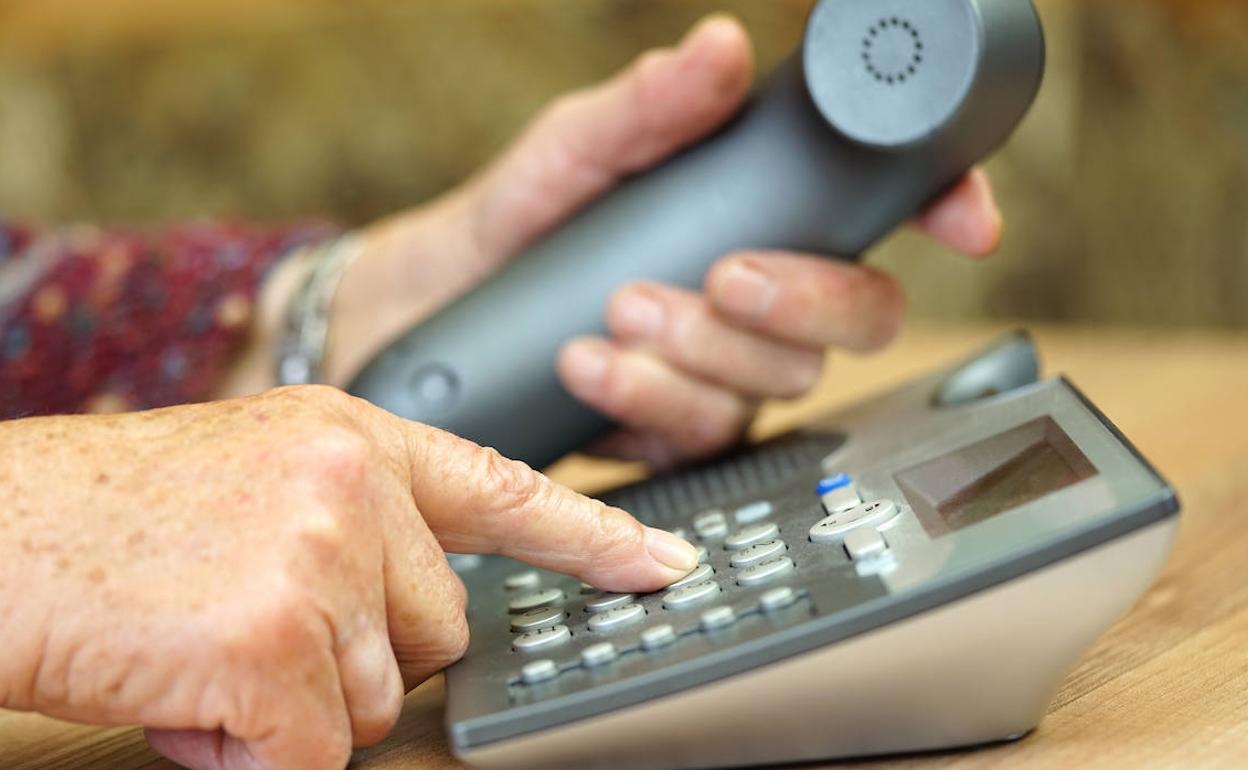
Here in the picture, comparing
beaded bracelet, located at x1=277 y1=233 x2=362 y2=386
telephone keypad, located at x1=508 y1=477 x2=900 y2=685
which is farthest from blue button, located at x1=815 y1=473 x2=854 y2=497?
beaded bracelet, located at x1=277 y1=233 x2=362 y2=386

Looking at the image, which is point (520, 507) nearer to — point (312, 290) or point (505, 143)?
point (312, 290)

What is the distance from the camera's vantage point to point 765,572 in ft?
1.23

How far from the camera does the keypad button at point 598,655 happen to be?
1.15ft

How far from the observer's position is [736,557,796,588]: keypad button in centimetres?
37

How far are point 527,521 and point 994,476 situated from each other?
139 mm

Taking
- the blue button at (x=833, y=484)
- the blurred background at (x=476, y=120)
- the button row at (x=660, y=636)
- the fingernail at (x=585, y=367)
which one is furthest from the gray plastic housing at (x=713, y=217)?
the blurred background at (x=476, y=120)

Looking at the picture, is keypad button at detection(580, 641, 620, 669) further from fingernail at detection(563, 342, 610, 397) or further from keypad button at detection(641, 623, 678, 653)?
fingernail at detection(563, 342, 610, 397)

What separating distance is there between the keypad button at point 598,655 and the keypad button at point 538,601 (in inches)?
2.8

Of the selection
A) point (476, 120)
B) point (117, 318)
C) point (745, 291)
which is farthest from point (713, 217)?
point (476, 120)

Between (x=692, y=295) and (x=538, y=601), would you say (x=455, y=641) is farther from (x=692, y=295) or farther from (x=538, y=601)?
(x=692, y=295)

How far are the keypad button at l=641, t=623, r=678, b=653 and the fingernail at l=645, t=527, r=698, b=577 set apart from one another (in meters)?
0.05

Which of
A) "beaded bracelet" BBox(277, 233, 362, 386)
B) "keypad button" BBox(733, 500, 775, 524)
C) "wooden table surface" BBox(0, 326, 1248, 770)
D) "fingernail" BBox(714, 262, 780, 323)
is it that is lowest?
"wooden table surface" BBox(0, 326, 1248, 770)

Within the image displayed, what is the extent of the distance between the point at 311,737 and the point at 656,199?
1.14 ft

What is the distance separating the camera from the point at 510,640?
0.40 meters
